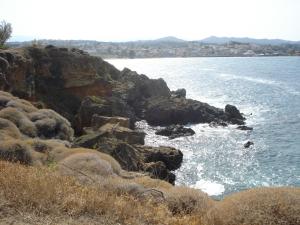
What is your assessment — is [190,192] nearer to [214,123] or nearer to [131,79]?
[214,123]

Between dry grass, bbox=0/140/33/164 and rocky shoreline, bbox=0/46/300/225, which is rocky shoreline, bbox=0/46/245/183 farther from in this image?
dry grass, bbox=0/140/33/164

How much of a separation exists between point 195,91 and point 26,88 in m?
66.8

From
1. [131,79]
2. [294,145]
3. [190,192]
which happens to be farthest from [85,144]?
[131,79]

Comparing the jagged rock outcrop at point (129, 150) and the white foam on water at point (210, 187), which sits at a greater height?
the jagged rock outcrop at point (129, 150)

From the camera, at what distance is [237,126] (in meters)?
61.2

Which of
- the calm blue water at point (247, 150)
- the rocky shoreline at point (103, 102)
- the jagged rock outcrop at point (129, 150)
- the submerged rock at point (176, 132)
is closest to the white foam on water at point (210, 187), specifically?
the calm blue water at point (247, 150)

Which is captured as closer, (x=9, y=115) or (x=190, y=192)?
(x=190, y=192)

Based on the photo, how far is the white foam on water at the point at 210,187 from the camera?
3491cm

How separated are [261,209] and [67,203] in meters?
3.33

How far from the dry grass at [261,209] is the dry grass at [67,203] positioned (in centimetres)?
54

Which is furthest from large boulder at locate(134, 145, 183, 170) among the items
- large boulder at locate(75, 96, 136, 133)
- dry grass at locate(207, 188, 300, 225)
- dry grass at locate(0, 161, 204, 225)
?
dry grass at locate(207, 188, 300, 225)

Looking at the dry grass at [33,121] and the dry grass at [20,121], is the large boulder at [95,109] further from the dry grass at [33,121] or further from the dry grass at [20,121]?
the dry grass at [20,121]

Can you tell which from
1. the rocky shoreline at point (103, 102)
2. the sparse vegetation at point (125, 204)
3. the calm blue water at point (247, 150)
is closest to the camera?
the sparse vegetation at point (125, 204)

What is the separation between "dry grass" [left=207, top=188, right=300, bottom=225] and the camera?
762 cm
